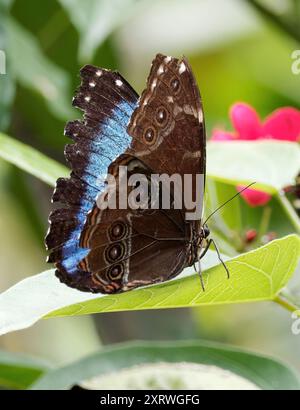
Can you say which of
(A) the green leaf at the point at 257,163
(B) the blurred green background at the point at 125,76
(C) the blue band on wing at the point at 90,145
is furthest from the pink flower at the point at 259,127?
(C) the blue band on wing at the point at 90,145

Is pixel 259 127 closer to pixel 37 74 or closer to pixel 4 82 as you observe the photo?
pixel 4 82

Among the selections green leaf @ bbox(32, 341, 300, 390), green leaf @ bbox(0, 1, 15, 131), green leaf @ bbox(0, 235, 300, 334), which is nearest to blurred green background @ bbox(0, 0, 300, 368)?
green leaf @ bbox(0, 1, 15, 131)

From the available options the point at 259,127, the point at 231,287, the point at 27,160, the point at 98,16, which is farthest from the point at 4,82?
the point at 231,287

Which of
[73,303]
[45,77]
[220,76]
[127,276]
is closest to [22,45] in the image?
[45,77]

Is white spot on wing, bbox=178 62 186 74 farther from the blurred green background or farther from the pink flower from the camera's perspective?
the blurred green background

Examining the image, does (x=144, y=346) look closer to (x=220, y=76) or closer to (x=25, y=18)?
(x=25, y=18)

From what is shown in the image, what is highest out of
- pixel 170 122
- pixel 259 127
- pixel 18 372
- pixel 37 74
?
pixel 37 74
